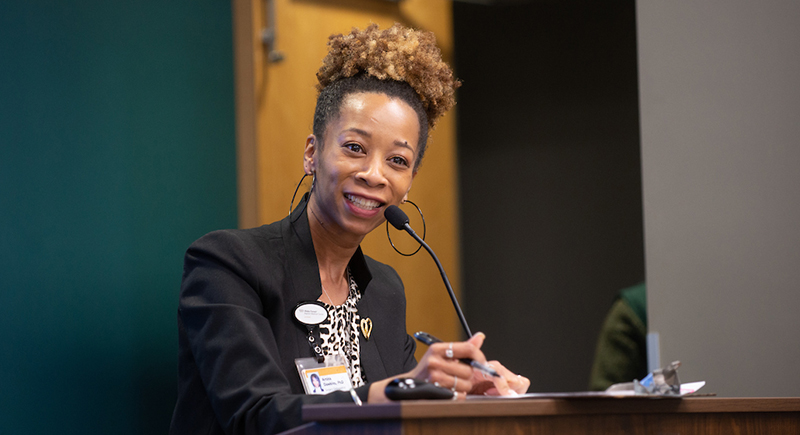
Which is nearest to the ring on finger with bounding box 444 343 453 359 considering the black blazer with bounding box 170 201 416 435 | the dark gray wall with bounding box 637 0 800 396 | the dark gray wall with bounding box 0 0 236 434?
the black blazer with bounding box 170 201 416 435

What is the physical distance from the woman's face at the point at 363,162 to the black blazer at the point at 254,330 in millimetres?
93

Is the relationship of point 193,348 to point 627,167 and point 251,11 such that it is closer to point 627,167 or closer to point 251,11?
point 251,11

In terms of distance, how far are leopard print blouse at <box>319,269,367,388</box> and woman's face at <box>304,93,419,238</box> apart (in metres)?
0.18

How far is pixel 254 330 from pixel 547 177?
245 cm

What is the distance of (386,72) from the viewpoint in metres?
1.61

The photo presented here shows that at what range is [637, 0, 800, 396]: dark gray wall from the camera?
77.2 inches

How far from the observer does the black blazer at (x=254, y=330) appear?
112 centimetres

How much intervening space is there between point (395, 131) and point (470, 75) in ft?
6.98

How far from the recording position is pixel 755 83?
6.57ft

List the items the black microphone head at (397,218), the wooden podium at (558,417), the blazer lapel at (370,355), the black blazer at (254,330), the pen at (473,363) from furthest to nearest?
1. the blazer lapel at (370,355)
2. the black microphone head at (397,218)
3. the black blazer at (254,330)
4. the pen at (473,363)
5. the wooden podium at (558,417)

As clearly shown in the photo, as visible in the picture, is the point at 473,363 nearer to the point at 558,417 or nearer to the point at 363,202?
the point at 558,417

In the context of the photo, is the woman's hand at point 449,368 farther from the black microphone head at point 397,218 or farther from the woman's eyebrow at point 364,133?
the woman's eyebrow at point 364,133

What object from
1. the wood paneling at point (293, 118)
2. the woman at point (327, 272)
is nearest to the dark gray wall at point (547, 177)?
the wood paneling at point (293, 118)

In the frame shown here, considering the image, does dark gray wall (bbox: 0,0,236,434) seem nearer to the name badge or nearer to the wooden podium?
the name badge
